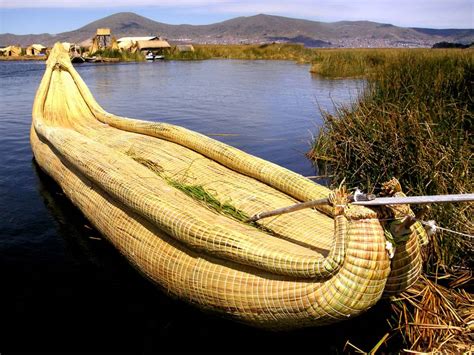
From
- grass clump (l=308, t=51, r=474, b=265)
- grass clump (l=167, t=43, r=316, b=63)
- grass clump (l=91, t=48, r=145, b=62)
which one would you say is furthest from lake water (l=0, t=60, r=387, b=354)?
grass clump (l=167, t=43, r=316, b=63)

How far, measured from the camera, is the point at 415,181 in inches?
203

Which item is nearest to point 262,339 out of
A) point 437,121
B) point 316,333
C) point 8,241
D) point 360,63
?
point 316,333

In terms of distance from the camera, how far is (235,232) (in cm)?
317

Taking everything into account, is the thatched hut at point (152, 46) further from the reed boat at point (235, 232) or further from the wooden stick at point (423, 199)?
the wooden stick at point (423, 199)

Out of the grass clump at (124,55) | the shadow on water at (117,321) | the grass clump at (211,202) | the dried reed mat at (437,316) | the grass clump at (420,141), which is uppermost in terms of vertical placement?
the grass clump at (124,55)

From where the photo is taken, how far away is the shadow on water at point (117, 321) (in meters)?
3.73

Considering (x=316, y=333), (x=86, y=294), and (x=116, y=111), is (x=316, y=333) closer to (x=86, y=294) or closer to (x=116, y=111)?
(x=86, y=294)

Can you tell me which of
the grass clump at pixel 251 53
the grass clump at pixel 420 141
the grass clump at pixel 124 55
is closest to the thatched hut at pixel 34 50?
the grass clump at pixel 124 55

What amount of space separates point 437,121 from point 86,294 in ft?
16.8

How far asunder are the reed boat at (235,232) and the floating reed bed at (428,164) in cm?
80

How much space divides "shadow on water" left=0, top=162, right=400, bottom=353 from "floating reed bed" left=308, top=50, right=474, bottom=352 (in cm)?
44

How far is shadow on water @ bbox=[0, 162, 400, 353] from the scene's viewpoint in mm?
3732

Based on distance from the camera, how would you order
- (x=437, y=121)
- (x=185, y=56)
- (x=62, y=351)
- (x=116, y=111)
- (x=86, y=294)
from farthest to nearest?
(x=185, y=56) → (x=116, y=111) → (x=437, y=121) → (x=86, y=294) → (x=62, y=351)

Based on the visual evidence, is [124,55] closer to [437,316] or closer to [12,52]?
[12,52]
